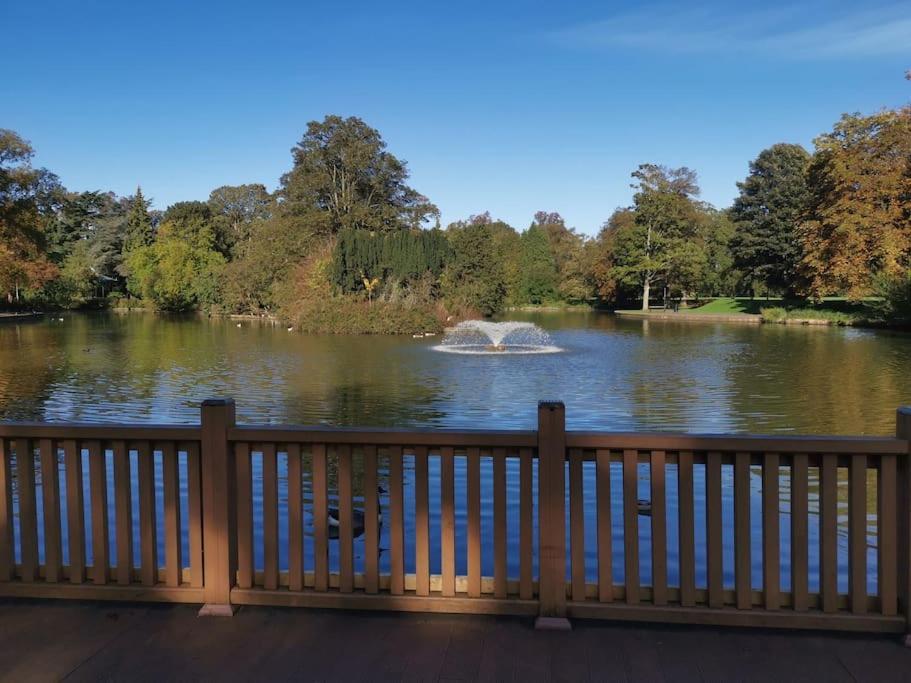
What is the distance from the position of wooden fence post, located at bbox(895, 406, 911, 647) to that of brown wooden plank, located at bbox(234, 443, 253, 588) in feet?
8.26

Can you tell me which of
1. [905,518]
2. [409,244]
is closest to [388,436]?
[905,518]

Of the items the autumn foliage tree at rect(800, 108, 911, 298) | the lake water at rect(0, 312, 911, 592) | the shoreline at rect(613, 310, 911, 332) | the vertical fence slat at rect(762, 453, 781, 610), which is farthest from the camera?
the shoreline at rect(613, 310, 911, 332)

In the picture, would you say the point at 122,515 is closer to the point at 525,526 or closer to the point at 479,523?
the point at 479,523

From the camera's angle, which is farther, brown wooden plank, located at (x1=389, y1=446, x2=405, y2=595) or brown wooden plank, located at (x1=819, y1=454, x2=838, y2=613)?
brown wooden plank, located at (x1=389, y1=446, x2=405, y2=595)

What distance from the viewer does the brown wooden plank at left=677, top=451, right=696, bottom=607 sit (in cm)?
295

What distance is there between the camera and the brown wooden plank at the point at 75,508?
10.4 ft

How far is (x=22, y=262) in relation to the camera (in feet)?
149

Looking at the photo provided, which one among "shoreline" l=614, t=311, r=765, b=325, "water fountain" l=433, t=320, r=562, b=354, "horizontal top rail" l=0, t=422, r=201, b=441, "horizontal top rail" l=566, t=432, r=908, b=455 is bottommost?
"water fountain" l=433, t=320, r=562, b=354

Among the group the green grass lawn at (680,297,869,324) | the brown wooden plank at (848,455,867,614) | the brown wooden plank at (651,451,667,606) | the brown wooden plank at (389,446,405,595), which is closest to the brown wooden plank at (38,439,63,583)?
the brown wooden plank at (389,446,405,595)

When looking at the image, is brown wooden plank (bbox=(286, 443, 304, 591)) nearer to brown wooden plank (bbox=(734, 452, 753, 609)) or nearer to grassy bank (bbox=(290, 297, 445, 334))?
brown wooden plank (bbox=(734, 452, 753, 609))

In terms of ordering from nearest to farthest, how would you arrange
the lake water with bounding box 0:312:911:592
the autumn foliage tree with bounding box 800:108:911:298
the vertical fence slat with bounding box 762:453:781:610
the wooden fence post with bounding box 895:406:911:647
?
the wooden fence post with bounding box 895:406:911:647, the vertical fence slat with bounding box 762:453:781:610, the lake water with bounding box 0:312:911:592, the autumn foliage tree with bounding box 800:108:911:298

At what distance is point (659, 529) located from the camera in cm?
298

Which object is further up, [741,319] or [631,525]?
[631,525]

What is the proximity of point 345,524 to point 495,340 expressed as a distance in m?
24.1
